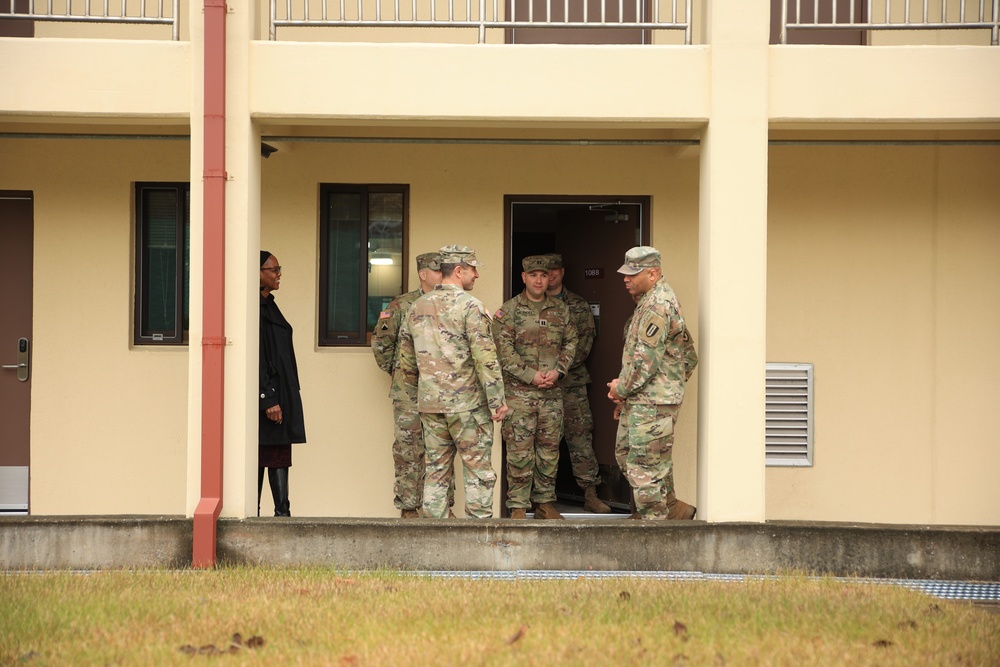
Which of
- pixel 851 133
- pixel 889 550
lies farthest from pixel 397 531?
pixel 851 133

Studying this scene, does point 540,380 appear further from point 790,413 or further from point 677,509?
point 790,413

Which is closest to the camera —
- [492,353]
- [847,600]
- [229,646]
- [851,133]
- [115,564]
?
[229,646]

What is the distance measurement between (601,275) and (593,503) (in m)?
1.80

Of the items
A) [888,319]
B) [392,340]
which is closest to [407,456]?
[392,340]

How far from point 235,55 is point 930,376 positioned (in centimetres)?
540

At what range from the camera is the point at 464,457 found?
6.91 metres

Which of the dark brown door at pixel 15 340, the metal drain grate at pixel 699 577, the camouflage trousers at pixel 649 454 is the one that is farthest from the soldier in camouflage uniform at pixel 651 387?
the dark brown door at pixel 15 340

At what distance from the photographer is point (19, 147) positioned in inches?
328

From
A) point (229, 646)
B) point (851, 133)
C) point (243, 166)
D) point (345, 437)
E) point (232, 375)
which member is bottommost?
point (229, 646)

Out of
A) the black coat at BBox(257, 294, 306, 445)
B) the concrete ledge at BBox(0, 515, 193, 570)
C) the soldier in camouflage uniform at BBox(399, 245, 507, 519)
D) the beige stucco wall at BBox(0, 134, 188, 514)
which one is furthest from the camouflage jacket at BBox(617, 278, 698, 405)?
the beige stucco wall at BBox(0, 134, 188, 514)

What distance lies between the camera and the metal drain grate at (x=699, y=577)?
612 cm

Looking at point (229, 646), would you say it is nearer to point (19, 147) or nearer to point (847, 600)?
point (847, 600)

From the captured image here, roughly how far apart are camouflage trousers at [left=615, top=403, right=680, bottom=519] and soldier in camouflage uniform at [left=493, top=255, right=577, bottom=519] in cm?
125

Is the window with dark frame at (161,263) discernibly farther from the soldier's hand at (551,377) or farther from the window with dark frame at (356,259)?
the soldier's hand at (551,377)
